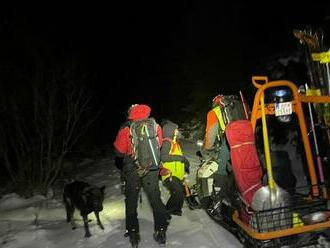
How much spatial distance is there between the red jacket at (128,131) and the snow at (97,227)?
1.40 metres

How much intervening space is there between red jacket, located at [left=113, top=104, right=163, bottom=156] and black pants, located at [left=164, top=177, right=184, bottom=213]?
48.4 inches

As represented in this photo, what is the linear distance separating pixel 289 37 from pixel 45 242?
8400 millimetres

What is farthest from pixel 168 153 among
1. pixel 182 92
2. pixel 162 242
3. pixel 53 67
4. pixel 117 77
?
pixel 117 77


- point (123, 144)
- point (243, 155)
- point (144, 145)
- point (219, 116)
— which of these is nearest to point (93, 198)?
point (123, 144)

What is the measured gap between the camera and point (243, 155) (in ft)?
20.4

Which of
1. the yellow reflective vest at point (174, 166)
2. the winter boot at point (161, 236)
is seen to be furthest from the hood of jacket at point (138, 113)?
the winter boot at point (161, 236)

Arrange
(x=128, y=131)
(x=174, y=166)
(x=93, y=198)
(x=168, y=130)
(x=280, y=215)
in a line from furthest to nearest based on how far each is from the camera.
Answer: (x=93, y=198) → (x=174, y=166) → (x=168, y=130) → (x=128, y=131) → (x=280, y=215)

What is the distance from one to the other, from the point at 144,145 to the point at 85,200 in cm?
213

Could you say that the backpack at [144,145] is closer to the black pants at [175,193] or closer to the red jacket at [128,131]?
the red jacket at [128,131]

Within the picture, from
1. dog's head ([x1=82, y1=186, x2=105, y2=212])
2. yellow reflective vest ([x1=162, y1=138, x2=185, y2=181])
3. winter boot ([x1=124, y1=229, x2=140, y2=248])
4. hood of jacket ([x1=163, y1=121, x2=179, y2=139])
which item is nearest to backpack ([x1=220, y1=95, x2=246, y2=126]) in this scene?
hood of jacket ([x1=163, y1=121, x2=179, y2=139])

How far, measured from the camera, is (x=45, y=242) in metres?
7.97

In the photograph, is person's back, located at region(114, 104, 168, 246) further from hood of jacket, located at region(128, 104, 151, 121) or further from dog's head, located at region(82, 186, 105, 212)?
dog's head, located at region(82, 186, 105, 212)

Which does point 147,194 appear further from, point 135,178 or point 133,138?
point 133,138

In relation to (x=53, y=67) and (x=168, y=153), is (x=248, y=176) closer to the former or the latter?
(x=168, y=153)
